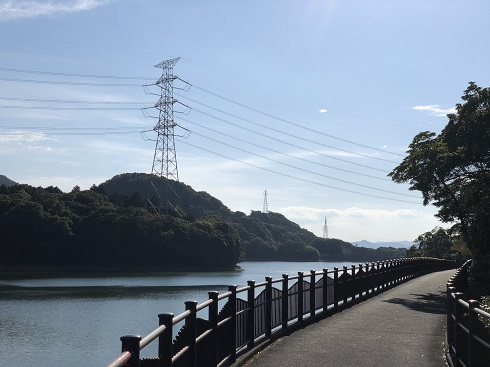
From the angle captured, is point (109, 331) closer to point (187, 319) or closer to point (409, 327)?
point (409, 327)

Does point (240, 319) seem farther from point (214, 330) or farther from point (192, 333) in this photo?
point (192, 333)

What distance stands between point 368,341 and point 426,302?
10.3m

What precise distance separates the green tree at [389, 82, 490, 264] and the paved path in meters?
10.9

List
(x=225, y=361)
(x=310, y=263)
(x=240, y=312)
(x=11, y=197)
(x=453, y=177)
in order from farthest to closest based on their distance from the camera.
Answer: (x=310, y=263) → (x=11, y=197) → (x=453, y=177) → (x=240, y=312) → (x=225, y=361)

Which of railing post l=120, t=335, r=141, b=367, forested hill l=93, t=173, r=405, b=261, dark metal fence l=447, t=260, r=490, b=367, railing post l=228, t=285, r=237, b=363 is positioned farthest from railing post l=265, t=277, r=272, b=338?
forested hill l=93, t=173, r=405, b=261

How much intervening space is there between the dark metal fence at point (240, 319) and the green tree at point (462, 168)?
8.26 metres

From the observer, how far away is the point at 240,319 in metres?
10.8

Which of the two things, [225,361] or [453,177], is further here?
[453,177]

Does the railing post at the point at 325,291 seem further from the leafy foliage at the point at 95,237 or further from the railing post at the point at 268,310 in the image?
the leafy foliage at the point at 95,237

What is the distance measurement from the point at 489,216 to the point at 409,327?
14.9 meters

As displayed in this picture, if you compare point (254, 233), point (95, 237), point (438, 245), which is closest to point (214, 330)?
point (438, 245)

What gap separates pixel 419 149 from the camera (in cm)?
3597

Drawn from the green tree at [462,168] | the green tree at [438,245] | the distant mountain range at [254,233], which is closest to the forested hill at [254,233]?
the distant mountain range at [254,233]

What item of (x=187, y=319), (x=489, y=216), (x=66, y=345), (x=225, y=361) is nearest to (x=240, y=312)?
(x=225, y=361)
